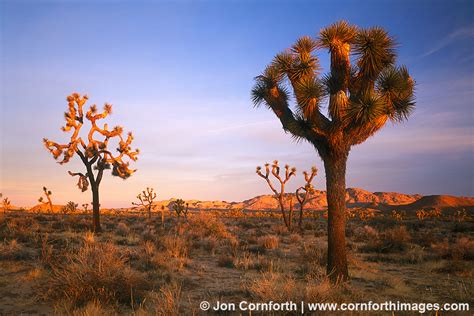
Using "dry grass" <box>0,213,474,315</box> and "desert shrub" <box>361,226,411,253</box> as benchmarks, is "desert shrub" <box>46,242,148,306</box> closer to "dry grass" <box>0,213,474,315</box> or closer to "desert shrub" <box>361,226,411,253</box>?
"dry grass" <box>0,213,474,315</box>

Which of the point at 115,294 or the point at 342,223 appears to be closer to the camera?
the point at 115,294

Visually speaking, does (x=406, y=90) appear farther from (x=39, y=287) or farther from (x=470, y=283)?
(x=39, y=287)

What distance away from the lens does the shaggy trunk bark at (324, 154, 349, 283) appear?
7.88m

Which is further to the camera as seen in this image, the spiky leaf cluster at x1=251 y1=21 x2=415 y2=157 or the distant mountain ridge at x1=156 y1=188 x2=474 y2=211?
the distant mountain ridge at x1=156 y1=188 x2=474 y2=211

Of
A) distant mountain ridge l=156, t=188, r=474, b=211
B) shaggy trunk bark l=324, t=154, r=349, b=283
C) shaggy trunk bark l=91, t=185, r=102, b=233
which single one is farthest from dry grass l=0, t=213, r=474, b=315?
distant mountain ridge l=156, t=188, r=474, b=211

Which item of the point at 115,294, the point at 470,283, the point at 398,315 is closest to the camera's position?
the point at 398,315

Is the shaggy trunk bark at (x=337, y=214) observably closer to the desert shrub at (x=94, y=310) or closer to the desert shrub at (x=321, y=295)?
the desert shrub at (x=321, y=295)

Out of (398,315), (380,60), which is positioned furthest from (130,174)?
(398,315)

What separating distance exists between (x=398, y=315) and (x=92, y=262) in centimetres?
582

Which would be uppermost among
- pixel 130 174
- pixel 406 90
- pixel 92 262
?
pixel 406 90

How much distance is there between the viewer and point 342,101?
7.71 metres

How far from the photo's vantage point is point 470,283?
7.86 meters

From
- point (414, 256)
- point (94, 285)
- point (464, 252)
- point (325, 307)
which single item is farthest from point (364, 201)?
point (94, 285)

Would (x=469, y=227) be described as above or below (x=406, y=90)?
below
